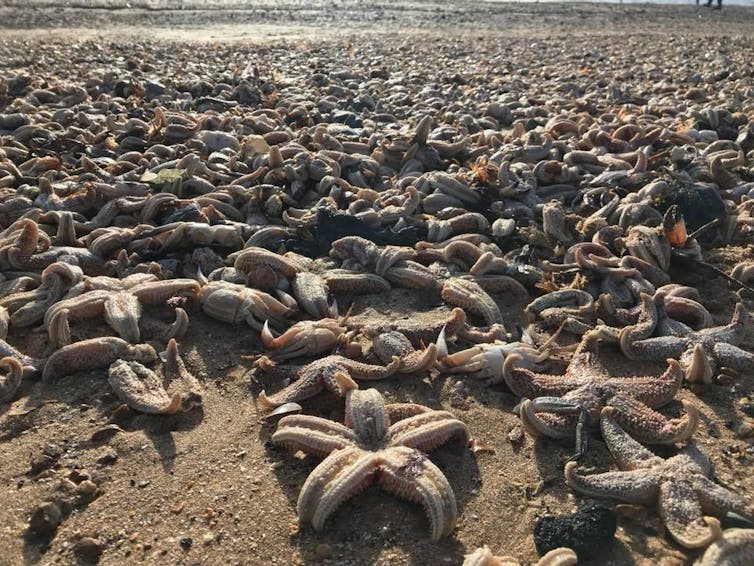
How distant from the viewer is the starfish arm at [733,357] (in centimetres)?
518

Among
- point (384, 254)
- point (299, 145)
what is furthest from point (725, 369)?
point (299, 145)

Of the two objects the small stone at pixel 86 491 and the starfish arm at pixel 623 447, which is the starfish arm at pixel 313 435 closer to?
the small stone at pixel 86 491

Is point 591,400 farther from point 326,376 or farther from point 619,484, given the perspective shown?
point 326,376

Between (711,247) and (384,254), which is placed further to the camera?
(711,247)

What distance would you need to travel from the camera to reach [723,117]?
1028 centimetres

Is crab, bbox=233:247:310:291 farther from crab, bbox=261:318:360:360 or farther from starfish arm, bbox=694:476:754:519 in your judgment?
starfish arm, bbox=694:476:754:519

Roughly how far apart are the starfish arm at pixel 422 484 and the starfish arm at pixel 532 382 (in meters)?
1.23

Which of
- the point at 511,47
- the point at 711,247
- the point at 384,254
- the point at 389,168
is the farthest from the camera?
the point at 511,47

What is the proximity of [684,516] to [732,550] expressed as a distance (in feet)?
1.12

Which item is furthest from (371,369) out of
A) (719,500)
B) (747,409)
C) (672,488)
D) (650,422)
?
(747,409)

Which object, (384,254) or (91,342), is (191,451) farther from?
(384,254)

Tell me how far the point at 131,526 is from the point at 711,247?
6627 mm

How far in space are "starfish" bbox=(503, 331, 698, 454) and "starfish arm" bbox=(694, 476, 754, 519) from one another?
44 cm

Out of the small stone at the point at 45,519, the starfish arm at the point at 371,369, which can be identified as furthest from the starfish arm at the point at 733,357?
the small stone at the point at 45,519
